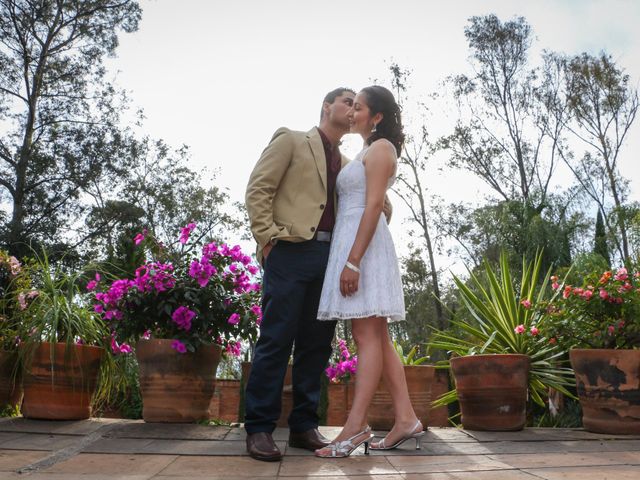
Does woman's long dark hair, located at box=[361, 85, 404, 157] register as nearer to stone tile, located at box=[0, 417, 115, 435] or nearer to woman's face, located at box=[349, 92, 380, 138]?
woman's face, located at box=[349, 92, 380, 138]

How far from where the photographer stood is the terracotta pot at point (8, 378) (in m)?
3.56

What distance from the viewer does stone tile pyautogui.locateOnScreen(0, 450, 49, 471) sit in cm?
221

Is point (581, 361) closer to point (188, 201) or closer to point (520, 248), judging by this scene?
point (520, 248)

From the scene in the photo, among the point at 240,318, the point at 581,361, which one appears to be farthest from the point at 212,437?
the point at 581,361

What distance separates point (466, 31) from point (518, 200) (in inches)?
250

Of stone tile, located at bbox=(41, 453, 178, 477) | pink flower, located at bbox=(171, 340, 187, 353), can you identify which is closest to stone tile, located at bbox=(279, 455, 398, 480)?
stone tile, located at bbox=(41, 453, 178, 477)

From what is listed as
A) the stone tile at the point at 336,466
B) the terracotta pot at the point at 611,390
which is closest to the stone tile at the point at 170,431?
the stone tile at the point at 336,466

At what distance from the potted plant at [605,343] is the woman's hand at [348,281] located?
1.68m

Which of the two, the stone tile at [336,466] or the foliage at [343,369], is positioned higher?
the foliage at [343,369]

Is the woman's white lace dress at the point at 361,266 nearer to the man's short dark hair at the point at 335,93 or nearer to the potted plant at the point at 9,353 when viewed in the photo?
the man's short dark hair at the point at 335,93

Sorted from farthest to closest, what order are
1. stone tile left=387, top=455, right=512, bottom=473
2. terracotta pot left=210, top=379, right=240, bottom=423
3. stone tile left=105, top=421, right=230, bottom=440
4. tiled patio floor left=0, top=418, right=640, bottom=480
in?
1. terracotta pot left=210, top=379, right=240, bottom=423
2. stone tile left=105, top=421, right=230, bottom=440
3. stone tile left=387, top=455, right=512, bottom=473
4. tiled patio floor left=0, top=418, right=640, bottom=480

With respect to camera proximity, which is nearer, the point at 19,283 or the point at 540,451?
the point at 540,451

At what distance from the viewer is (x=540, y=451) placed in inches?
110

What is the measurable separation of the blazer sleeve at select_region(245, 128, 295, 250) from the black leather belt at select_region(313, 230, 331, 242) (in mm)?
206
